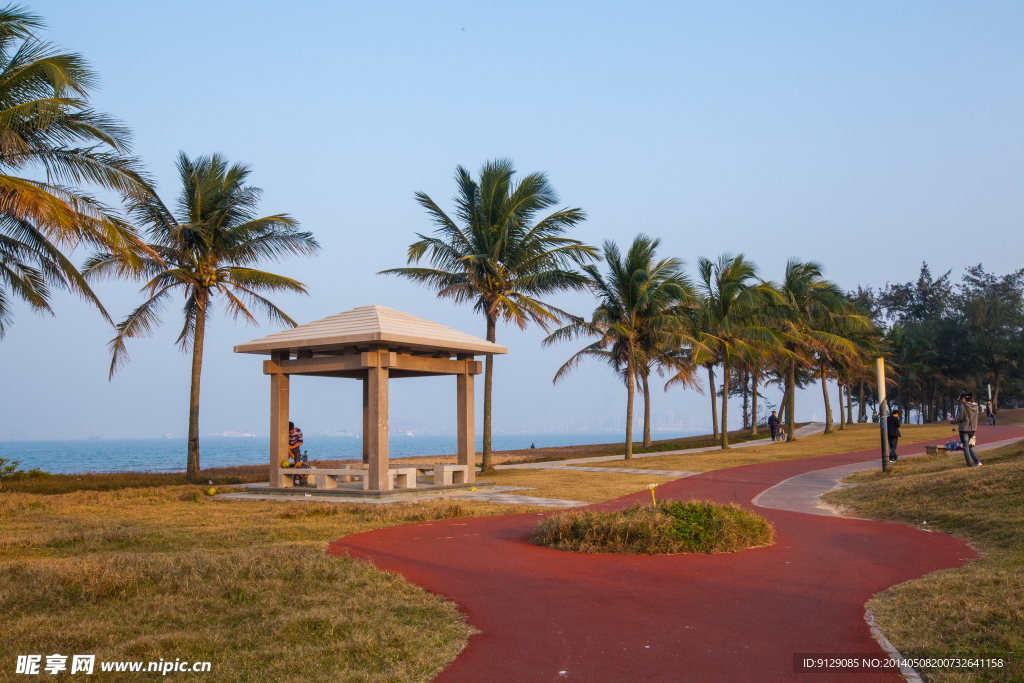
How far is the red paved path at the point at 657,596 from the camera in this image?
504 cm

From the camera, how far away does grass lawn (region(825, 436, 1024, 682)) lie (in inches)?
197

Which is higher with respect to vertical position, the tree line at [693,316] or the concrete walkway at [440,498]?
the tree line at [693,316]

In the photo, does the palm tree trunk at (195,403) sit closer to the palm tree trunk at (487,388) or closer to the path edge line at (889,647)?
the palm tree trunk at (487,388)

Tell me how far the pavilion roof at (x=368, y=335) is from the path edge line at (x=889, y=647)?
34.5 ft

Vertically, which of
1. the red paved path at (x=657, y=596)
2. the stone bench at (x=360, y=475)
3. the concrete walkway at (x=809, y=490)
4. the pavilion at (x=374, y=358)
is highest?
the pavilion at (x=374, y=358)

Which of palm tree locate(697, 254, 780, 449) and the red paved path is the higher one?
palm tree locate(697, 254, 780, 449)

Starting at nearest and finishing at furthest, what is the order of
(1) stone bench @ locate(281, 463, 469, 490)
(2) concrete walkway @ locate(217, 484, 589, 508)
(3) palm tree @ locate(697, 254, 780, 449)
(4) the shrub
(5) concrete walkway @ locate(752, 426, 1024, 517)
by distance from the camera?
(4) the shrub < (5) concrete walkway @ locate(752, 426, 1024, 517) < (2) concrete walkway @ locate(217, 484, 589, 508) < (1) stone bench @ locate(281, 463, 469, 490) < (3) palm tree @ locate(697, 254, 780, 449)

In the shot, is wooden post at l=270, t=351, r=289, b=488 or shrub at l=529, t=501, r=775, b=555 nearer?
shrub at l=529, t=501, r=775, b=555

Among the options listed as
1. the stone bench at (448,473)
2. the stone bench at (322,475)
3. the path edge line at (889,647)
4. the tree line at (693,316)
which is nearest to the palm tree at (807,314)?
the tree line at (693,316)

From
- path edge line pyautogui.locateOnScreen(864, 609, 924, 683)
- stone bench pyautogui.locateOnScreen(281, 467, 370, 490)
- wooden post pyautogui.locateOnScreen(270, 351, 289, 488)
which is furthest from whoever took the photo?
wooden post pyautogui.locateOnScreen(270, 351, 289, 488)

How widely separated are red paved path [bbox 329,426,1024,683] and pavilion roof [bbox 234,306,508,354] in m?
4.79

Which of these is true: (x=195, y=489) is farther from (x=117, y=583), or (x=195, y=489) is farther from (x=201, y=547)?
(x=117, y=583)

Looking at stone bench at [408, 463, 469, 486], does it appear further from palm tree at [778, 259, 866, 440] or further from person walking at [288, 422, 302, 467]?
palm tree at [778, 259, 866, 440]

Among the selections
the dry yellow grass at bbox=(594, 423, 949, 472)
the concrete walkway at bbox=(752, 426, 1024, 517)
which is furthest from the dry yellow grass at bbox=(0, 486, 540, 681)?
the dry yellow grass at bbox=(594, 423, 949, 472)
